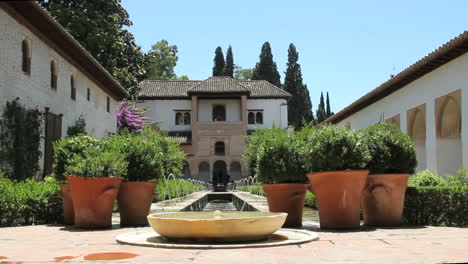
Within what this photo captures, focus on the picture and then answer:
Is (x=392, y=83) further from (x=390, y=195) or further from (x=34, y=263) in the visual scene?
(x=34, y=263)

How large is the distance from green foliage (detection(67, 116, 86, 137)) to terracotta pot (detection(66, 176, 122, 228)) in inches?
460

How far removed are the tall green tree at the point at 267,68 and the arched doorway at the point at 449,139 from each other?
126 ft

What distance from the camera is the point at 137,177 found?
29.2 ft

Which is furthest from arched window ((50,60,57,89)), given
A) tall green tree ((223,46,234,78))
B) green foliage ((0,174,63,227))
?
tall green tree ((223,46,234,78))

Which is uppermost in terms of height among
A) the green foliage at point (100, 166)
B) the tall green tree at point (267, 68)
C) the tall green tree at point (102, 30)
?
the tall green tree at point (267, 68)

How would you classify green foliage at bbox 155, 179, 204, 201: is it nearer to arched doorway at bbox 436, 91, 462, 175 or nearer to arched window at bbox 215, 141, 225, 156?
arched doorway at bbox 436, 91, 462, 175

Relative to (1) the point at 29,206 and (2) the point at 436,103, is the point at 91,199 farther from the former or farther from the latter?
(2) the point at 436,103

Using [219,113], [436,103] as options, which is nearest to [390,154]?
[436,103]

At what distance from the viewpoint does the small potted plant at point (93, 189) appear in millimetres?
7844

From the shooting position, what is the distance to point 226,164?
4497 cm

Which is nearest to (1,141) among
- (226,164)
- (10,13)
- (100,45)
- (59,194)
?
(10,13)

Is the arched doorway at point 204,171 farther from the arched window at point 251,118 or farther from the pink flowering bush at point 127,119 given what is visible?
the pink flowering bush at point 127,119

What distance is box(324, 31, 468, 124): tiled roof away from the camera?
14.2m

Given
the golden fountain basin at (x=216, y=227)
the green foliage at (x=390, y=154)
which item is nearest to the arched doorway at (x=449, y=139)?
the green foliage at (x=390, y=154)
